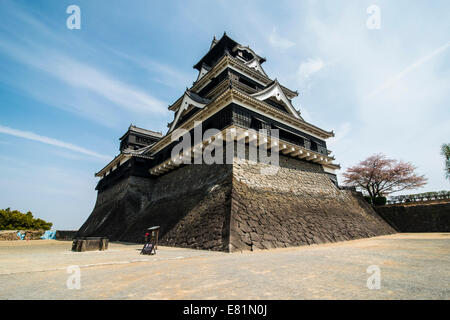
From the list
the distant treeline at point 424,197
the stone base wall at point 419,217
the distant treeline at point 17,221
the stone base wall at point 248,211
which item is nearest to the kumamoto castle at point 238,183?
the stone base wall at point 248,211

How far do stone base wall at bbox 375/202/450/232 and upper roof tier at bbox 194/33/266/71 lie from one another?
20413mm

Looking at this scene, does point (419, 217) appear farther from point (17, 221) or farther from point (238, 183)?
point (17, 221)

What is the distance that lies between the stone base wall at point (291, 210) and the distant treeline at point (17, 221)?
3472cm

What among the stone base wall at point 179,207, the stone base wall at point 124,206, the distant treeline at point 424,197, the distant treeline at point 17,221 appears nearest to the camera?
the stone base wall at point 179,207

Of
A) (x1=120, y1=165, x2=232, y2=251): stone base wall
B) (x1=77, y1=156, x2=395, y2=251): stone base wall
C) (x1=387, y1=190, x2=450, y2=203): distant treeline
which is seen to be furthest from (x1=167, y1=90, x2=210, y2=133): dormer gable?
(x1=387, y1=190, x2=450, y2=203): distant treeline

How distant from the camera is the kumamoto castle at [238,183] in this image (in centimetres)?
914

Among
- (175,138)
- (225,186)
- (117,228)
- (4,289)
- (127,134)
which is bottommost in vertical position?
(117,228)

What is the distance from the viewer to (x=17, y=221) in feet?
92.6

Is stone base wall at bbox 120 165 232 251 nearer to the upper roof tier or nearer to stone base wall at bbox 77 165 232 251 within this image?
stone base wall at bbox 77 165 232 251

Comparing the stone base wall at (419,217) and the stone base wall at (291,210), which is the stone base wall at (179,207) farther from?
the stone base wall at (419,217)
